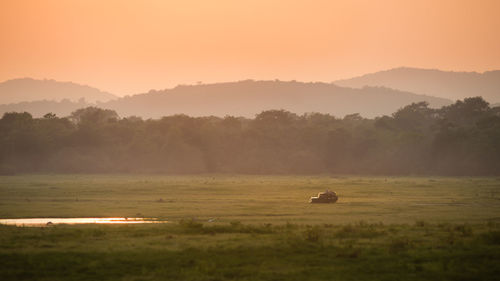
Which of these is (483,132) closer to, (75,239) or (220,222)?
(220,222)

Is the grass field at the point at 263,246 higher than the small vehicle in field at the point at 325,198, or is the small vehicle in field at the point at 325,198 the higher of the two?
the small vehicle in field at the point at 325,198

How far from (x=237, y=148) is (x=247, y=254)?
11811 centimetres

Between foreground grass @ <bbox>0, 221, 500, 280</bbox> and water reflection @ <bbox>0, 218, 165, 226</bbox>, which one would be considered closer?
foreground grass @ <bbox>0, 221, 500, 280</bbox>

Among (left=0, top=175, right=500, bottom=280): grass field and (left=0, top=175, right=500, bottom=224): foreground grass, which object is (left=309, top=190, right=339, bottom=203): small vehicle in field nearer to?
(left=0, top=175, right=500, bottom=224): foreground grass

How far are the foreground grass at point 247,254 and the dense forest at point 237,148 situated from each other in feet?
330

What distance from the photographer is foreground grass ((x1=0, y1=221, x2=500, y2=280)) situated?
92.7ft

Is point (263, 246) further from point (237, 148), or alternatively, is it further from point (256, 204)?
point (237, 148)

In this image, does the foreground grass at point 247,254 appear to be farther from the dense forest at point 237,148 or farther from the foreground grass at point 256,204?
the dense forest at point 237,148

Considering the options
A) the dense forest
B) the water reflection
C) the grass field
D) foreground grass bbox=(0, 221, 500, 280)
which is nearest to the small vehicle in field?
the grass field

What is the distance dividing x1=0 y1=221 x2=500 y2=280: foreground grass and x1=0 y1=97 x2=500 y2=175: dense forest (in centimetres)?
10049

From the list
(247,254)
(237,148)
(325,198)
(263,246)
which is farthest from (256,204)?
(237,148)

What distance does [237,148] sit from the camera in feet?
490

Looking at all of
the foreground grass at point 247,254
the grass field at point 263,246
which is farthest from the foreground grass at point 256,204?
the foreground grass at point 247,254

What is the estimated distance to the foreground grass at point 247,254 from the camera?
28.3 m
